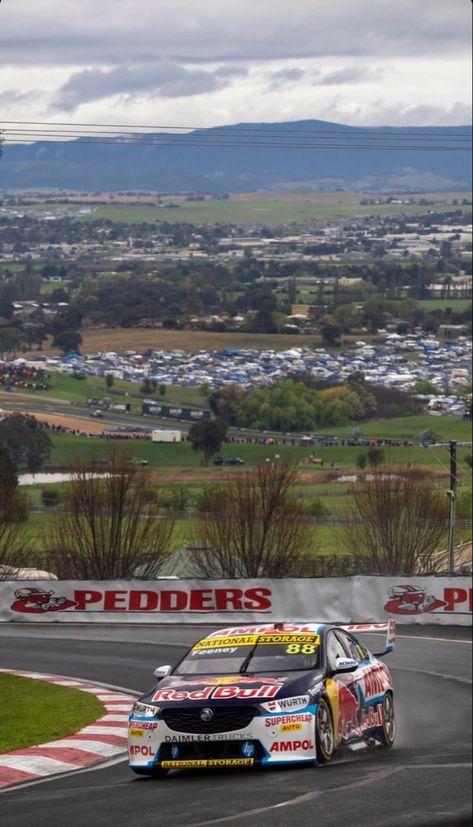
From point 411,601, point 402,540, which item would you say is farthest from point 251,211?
point 411,601

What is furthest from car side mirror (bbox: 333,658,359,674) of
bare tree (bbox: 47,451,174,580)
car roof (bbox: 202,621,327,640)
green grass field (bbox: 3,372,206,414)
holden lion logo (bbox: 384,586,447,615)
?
holden lion logo (bbox: 384,586,447,615)

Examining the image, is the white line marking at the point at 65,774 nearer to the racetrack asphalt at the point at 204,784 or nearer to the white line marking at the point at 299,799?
the racetrack asphalt at the point at 204,784

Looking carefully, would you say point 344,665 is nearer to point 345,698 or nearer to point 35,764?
point 345,698

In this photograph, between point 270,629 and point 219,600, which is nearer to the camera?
point 270,629

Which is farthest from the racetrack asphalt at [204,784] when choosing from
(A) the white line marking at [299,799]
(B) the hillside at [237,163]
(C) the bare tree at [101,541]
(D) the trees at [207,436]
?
(D) the trees at [207,436]

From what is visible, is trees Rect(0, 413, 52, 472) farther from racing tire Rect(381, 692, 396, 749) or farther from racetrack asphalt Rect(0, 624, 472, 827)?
racing tire Rect(381, 692, 396, 749)

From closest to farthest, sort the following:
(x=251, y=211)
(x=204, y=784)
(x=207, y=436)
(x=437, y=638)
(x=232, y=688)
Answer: (x=204, y=784) < (x=232, y=688) < (x=437, y=638) < (x=207, y=436) < (x=251, y=211)
